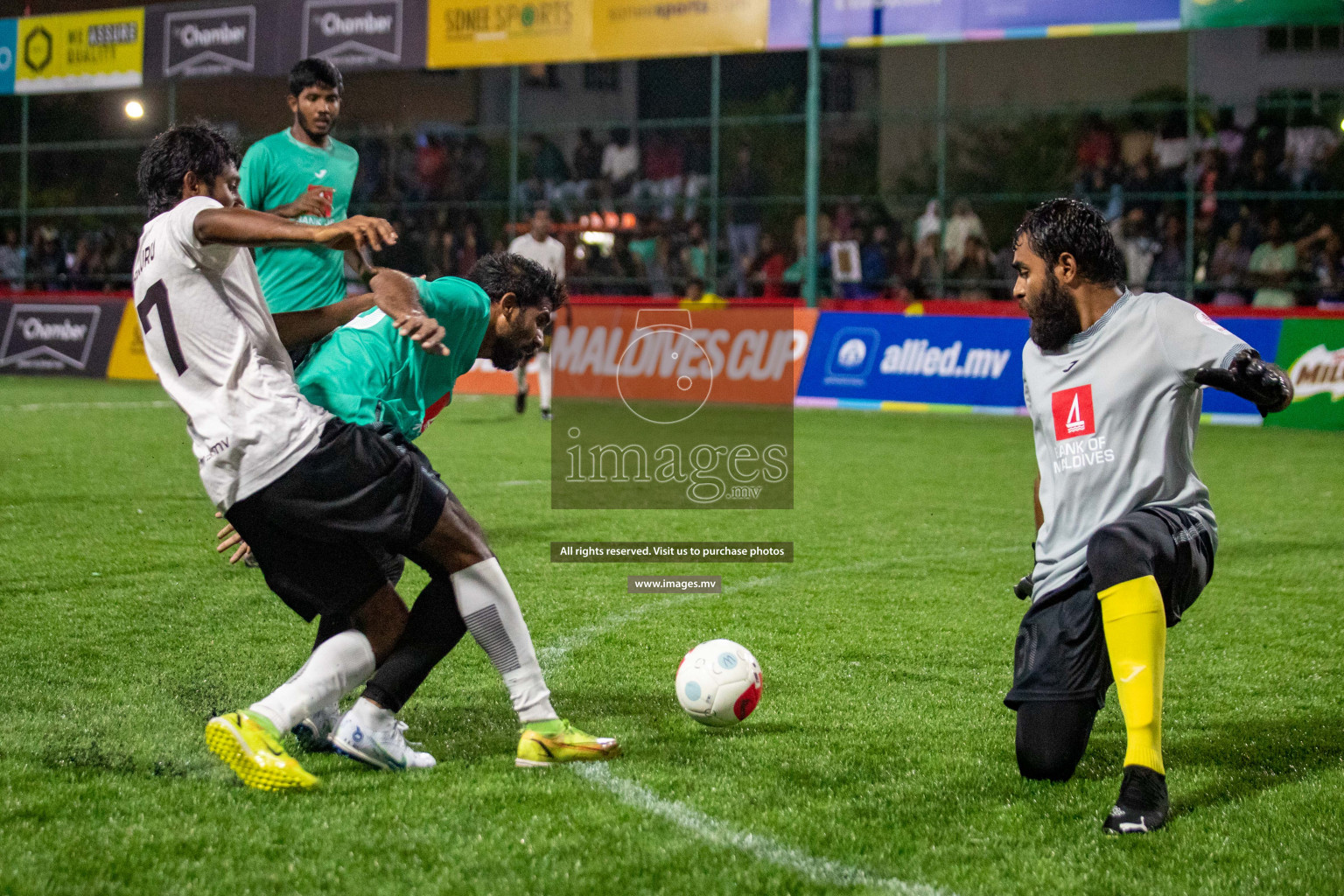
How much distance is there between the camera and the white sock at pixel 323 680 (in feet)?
A: 11.8

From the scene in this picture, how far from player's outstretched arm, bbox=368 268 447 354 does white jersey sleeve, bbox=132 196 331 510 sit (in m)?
0.35

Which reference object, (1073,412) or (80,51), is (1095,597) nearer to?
(1073,412)

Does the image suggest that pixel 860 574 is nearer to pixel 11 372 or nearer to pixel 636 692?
pixel 636 692

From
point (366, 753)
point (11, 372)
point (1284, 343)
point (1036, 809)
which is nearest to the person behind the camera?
point (1036, 809)

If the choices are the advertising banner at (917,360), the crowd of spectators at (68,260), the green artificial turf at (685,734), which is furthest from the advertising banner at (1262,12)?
the crowd of spectators at (68,260)

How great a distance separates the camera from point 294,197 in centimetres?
620

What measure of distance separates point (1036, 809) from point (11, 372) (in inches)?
813

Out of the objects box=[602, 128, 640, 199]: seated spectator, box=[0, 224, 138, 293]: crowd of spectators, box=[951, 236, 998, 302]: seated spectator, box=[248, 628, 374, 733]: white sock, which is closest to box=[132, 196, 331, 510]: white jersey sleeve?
box=[248, 628, 374, 733]: white sock

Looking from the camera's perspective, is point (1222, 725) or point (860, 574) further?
point (860, 574)

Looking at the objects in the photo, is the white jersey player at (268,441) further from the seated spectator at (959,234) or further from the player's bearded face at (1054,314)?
the seated spectator at (959,234)

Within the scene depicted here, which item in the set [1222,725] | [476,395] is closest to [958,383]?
[476,395]

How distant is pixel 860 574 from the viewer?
6.81 metres

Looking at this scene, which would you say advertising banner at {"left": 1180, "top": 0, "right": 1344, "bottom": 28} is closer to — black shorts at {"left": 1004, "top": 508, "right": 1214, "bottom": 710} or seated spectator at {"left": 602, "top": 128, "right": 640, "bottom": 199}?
seated spectator at {"left": 602, "top": 128, "right": 640, "bottom": 199}

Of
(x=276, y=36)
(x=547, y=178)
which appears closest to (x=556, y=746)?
(x=547, y=178)
